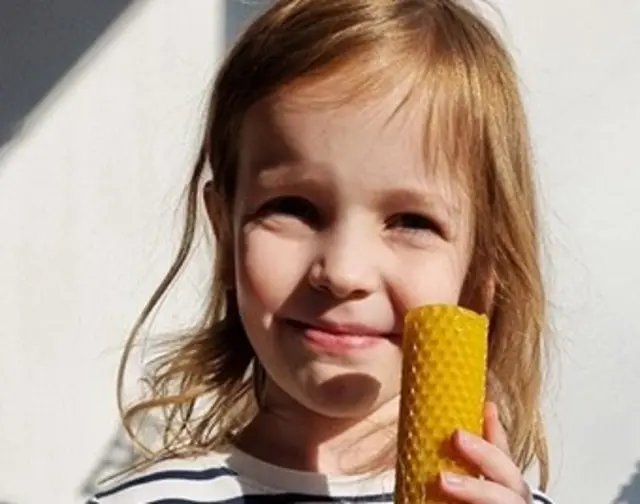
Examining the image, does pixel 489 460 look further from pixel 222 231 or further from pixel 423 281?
pixel 222 231

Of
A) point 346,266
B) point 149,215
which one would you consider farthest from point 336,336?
point 149,215

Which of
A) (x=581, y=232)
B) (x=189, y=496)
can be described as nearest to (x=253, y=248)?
(x=189, y=496)

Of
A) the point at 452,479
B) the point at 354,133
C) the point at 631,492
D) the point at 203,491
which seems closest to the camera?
the point at 452,479

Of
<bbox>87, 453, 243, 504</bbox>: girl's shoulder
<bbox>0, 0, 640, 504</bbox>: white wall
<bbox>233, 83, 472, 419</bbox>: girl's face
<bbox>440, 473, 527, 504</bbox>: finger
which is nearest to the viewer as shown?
<bbox>440, 473, 527, 504</bbox>: finger

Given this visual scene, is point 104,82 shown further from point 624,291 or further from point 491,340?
point 491,340

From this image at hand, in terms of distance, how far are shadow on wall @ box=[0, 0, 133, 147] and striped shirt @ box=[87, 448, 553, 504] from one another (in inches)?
46.6

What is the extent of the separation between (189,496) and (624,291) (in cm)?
120

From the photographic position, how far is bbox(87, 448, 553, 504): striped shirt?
1.14m

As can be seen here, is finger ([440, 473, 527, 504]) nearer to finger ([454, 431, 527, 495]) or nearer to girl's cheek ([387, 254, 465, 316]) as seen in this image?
finger ([454, 431, 527, 495])

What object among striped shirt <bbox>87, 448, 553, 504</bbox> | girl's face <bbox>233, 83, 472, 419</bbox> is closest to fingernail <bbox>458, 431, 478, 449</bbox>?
girl's face <bbox>233, 83, 472, 419</bbox>

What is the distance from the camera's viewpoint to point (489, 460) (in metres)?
0.95

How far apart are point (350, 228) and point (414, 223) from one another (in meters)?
0.07

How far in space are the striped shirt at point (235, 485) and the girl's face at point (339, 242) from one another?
0.09 metres

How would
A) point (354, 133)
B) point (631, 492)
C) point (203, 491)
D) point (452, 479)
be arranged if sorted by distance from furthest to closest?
1. point (631, 492)
2. point (203, 491)
3. point (354, 133)
4. point (452, 479)
